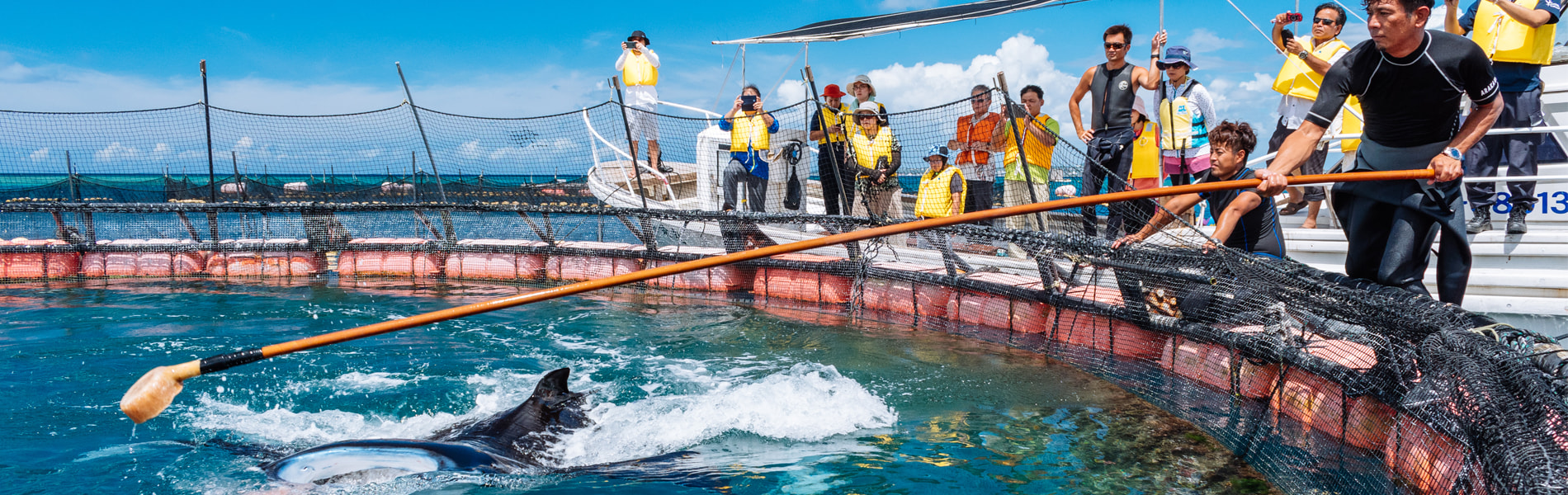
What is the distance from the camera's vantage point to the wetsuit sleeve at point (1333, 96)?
420 centimetres

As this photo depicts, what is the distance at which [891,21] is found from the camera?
11.8 meters

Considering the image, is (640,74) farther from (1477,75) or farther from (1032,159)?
(1477,75)

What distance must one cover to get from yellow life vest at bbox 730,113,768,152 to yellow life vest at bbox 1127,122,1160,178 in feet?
13.2

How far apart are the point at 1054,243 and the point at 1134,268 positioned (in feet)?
2.33

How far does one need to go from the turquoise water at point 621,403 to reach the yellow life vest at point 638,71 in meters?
4.84

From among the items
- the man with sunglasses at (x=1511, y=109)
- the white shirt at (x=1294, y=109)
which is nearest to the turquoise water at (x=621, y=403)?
the white shirt at (x=1294, y=109)

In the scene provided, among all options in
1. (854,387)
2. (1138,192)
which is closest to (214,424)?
(854,387)

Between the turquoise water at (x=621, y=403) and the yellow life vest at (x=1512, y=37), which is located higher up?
the yellow life vest at (x=1512, y=37)

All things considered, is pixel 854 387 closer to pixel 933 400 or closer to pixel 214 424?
pixel 933 400

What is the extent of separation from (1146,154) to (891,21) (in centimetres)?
505

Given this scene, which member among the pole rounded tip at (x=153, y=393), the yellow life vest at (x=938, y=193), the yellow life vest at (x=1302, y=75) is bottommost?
the pole rounded tip at (x=153, y=393)

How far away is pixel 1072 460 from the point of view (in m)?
4.38

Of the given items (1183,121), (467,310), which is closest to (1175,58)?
(1183,121)

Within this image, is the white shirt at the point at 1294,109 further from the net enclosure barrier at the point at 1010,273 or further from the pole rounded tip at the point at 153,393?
the pole rounded tip at the point at 153,393
